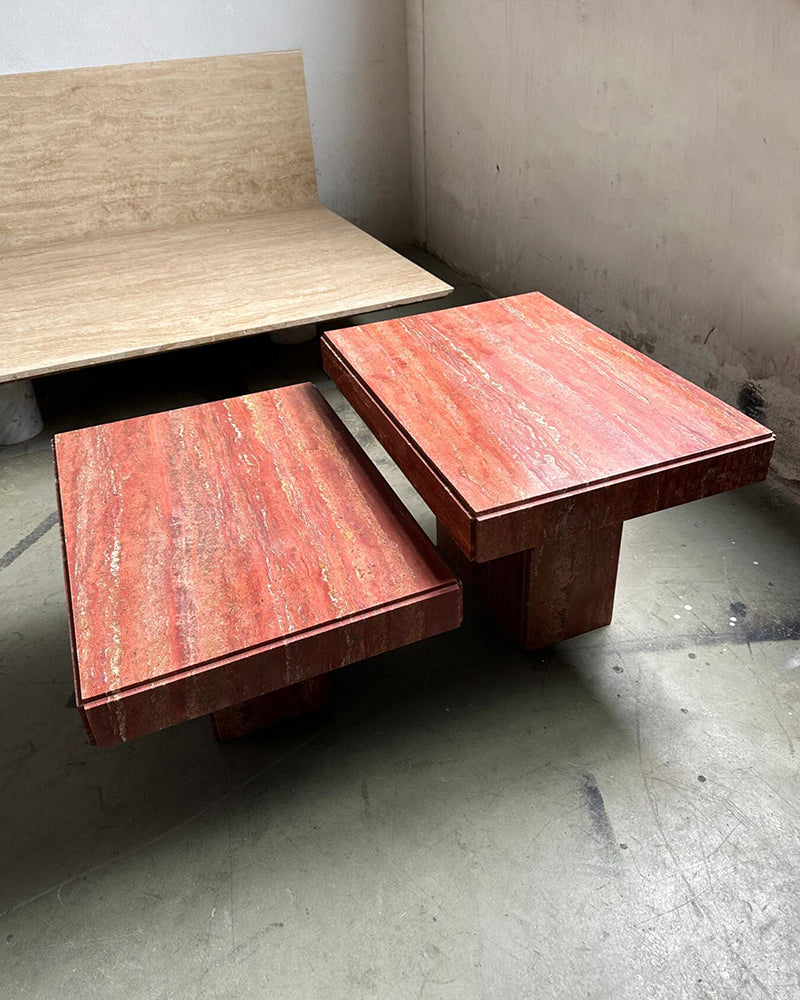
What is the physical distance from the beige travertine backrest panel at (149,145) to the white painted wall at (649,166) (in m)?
0.80

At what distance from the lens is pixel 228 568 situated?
144 centimetres

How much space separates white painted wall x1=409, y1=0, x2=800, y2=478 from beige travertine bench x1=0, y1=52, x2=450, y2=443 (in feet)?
2.13

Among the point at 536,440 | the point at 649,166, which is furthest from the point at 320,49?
the point at 536,440

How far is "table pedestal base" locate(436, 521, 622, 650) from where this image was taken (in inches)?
68.6

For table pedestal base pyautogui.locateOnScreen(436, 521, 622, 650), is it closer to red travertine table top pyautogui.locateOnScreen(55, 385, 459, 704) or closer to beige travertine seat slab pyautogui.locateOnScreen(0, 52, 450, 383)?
red travertine table top pyautogui.locateOnScreen(55, 385, 459, 704)

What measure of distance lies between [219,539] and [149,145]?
2.73 metres

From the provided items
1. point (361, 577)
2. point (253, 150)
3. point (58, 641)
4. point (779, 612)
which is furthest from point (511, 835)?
point (253, 150)

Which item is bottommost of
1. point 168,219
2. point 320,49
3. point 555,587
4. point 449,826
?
point 449,826

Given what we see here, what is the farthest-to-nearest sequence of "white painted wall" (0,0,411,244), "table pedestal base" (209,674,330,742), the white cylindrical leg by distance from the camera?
"white painted wall" (0,0,411,244) < the white cylindrical leg < "table pedestal base" (209,674,330,742)

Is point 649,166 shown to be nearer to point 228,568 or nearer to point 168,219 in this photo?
point 228,568

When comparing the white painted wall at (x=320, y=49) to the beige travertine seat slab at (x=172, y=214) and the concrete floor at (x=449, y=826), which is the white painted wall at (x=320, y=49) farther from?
the concrete floor at (x=449, y=826)

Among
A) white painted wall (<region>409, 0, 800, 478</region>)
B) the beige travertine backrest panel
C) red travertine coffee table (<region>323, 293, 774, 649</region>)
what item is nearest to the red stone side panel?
red travertine coffee table (<region>323, 293, 774, 649</region>)

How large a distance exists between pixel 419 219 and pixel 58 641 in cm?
318

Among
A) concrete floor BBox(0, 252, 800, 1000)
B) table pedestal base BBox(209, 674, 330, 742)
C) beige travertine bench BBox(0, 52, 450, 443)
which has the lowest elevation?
concrete floor BBox(0, 252, 800, 1000)
